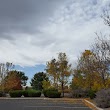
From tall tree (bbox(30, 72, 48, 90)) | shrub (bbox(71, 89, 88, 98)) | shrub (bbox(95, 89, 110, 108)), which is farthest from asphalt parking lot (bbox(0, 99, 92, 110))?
tall tree (bbox(30, 72, 48, 90))

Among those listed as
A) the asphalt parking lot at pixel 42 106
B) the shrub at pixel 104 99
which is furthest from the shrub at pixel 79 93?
the shrub at pixel 104 99

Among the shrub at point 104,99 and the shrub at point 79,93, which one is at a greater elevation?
the shrub at point 79,93

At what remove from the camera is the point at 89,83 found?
42625 mm

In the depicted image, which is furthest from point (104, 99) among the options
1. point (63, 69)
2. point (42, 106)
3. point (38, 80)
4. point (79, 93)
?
point (38, 80)

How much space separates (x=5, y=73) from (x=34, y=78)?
1427 inches

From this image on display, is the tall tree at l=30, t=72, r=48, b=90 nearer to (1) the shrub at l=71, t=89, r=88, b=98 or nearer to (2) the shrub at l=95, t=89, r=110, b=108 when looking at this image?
(1) the shrub at l=71, t=89, r=88, b=98

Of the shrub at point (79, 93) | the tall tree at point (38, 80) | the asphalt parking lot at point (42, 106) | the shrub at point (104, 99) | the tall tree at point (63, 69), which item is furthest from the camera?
the tall tree at point (38, 80)

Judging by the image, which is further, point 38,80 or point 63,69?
point 38,80

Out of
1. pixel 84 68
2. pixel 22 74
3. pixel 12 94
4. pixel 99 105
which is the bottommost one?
pixel 99 105

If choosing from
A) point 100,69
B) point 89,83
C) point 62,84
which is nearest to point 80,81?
point 89,83

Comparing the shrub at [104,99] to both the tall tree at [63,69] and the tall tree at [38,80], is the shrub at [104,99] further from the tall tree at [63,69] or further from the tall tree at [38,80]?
the tall tree at [38,80]

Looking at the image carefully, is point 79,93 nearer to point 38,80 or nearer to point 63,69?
point 63,69

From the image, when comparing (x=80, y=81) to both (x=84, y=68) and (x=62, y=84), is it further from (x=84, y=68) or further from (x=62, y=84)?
(x=62, y=84)

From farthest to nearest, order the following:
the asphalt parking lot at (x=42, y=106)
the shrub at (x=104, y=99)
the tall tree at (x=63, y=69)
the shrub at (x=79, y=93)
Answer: the tall tree at (x=63, y=69) → the shrub at (x=79, y=93) → the asphalt parking lot at (x=42, y=106) → the shrub at (x=104, y=99)
